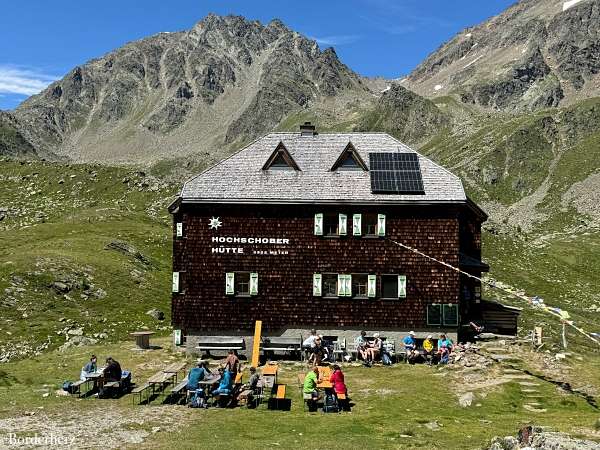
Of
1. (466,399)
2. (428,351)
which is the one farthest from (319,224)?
(466,399)

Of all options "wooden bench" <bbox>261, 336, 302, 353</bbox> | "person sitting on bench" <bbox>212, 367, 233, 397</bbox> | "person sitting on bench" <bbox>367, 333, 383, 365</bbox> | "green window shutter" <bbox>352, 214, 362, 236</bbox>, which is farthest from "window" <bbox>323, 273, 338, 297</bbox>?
"person sitting on bench" <bbox>212, 367, 233, 397</bbox>

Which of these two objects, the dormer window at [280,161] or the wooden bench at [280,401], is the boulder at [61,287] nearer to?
the dormer window at [280,161]

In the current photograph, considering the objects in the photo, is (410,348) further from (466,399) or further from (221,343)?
(221,343)

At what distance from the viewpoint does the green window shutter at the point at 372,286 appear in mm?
33344

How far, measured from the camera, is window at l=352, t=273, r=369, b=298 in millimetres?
33719

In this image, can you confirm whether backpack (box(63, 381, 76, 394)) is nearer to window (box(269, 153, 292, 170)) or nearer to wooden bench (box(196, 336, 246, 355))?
wooden bench (box(196, 336, 246, 355))

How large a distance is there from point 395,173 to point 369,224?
122 inches

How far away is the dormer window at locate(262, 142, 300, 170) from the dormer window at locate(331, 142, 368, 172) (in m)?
2.26

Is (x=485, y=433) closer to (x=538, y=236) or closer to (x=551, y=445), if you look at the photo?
(x=551, y=445)

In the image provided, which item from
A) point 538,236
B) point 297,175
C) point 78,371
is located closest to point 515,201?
point 538,236

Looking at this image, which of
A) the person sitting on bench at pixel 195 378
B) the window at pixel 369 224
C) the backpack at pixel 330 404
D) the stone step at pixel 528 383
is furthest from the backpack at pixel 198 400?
the window at pixel 369 224

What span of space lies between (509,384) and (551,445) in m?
11.5

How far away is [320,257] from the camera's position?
33.8 meters

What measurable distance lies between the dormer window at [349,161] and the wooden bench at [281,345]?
373 inches
